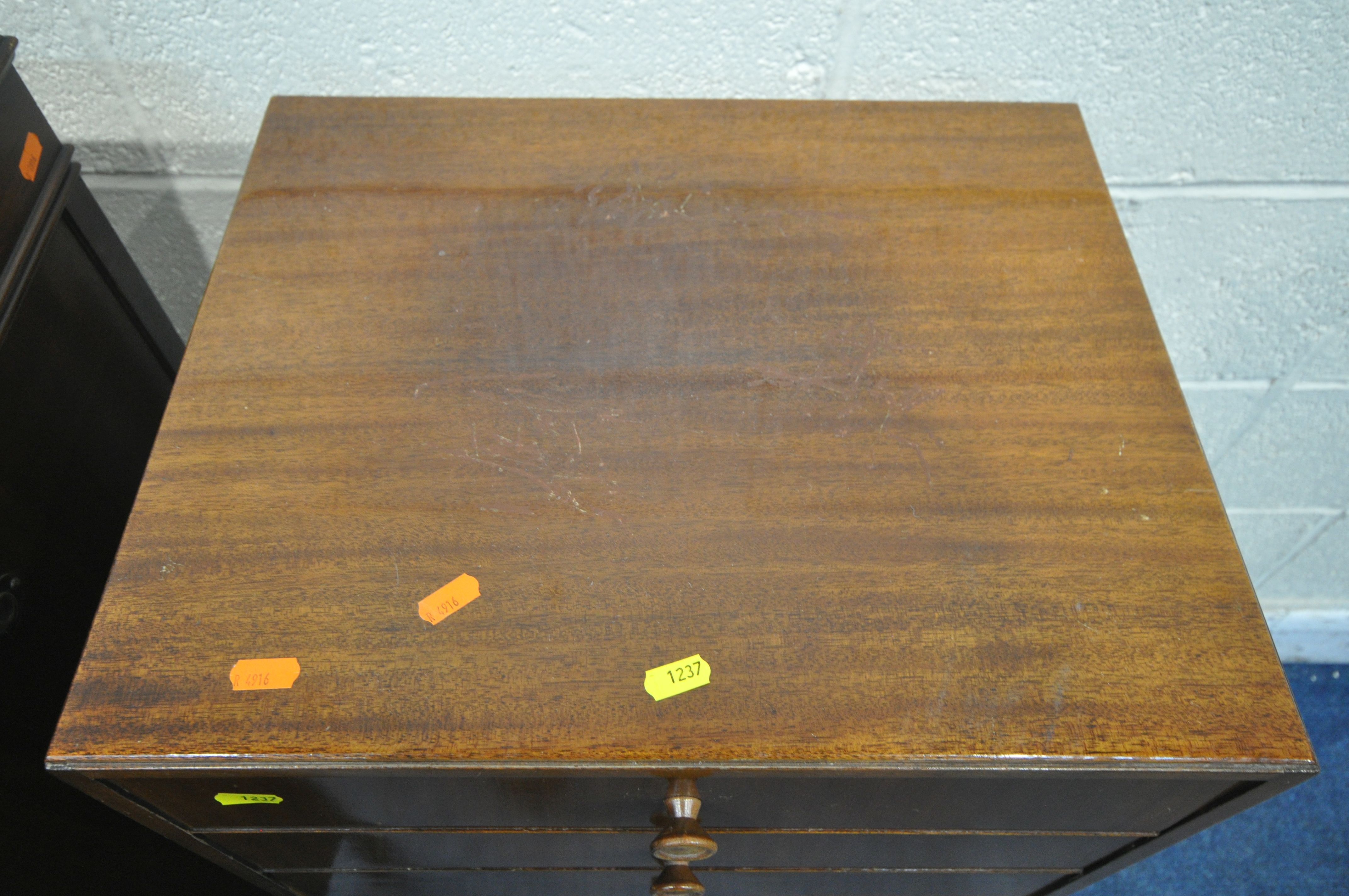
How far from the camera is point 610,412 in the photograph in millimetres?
537

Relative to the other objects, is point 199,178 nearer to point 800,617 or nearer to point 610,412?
point 610,412

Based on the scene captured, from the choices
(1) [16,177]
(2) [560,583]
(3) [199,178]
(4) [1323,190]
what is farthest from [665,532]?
(4) [1323,190]

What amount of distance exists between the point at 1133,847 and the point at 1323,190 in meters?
0.70

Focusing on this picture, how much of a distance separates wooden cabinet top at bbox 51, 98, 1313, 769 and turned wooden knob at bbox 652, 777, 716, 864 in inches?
1.5

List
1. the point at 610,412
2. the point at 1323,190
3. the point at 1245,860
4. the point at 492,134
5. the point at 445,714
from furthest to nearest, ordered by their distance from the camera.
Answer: the point at 1245,860 → the point at 1323,190 → the point at 492,134 → the point at 610,412 → the point at 445,714

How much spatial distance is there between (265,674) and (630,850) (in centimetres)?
30

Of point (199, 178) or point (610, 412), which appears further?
point (199, 178)

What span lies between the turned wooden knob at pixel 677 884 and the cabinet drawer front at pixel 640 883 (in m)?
0.12

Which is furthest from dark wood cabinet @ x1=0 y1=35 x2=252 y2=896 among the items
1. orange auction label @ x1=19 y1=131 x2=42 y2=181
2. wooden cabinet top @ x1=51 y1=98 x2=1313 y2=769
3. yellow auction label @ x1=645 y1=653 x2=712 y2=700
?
→ yellow auction label @ x1=645 y1=653 x2=712 y2=700

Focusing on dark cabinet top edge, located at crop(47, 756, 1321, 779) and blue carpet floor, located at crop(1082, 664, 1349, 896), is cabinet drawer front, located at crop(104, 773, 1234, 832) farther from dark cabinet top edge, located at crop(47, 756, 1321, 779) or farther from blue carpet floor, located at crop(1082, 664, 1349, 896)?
blue carpet floor, located at crop(1082, 664, 1349, 896)

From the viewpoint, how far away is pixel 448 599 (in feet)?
1.50

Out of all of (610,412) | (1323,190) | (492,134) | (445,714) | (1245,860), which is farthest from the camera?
(1245,860)

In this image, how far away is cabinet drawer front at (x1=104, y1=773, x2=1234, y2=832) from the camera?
1.46 feet

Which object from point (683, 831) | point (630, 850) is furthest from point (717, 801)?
point (630, 850)
